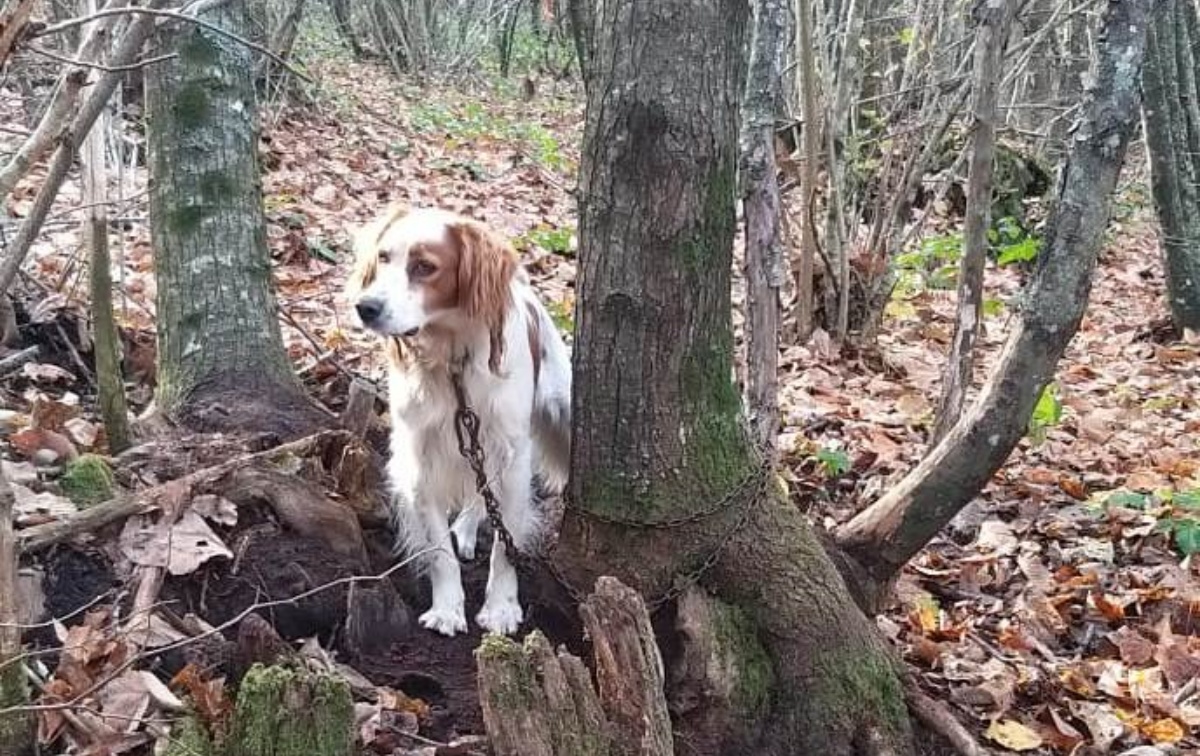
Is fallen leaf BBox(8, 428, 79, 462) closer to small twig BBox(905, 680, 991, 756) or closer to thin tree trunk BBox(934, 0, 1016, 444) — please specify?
small twig BBox(905, 680, 991, 756)

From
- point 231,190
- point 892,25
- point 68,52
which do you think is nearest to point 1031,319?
point 231,190

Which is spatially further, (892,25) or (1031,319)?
(892,25)

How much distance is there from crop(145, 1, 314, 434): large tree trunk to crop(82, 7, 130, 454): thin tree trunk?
42cm

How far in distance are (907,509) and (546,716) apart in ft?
5.64

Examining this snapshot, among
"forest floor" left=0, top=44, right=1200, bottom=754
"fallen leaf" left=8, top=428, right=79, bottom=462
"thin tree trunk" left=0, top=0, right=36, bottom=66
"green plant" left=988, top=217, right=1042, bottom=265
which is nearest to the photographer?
"thin tree trunk" left=0, top=0, right=36, bottom=66

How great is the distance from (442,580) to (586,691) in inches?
61.9

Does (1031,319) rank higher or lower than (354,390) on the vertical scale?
higher

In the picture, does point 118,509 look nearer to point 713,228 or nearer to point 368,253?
point 368,253

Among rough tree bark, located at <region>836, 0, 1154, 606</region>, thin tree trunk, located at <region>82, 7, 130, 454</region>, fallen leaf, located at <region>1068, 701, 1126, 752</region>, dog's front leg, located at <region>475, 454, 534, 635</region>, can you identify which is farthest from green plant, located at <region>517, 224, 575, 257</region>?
fallen leaf, located at <region>1068, 701, 1126, 752</region>

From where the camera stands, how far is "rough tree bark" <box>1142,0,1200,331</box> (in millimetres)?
8156

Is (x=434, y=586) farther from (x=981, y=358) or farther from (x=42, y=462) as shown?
(x=981, y=358)

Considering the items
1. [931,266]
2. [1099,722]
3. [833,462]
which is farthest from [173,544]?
[931,266]

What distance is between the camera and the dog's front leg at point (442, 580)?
385 cm

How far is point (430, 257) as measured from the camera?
3.84 meters
